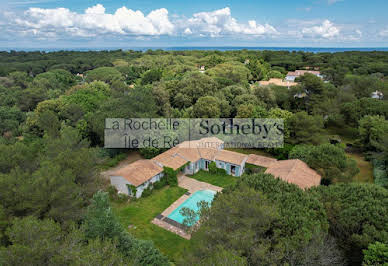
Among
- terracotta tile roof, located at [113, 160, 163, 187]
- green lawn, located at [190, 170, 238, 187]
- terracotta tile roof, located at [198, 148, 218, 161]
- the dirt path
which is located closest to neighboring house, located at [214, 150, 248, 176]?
terracotta tile roof, located at [198, 148, 218, 161]

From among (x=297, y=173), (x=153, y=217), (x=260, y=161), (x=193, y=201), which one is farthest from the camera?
(x=260, y=161)

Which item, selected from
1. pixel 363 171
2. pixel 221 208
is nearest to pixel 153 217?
pixel 221 208

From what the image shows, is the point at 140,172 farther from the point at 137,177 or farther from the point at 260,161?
the point at 260,161

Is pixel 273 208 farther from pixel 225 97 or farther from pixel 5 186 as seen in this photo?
pixel 225 97

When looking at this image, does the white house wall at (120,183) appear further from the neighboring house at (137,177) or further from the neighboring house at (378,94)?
the neighboring house at (378,94)

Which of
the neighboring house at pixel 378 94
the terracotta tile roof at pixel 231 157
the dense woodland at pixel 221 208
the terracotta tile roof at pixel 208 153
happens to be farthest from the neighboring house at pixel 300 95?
the terracotta tile roof at pixel 208 153

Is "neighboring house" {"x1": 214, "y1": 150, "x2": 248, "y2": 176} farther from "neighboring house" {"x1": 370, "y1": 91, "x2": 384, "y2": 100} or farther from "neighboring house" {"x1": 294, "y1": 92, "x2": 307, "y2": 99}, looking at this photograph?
"neighboring house" {"x1": 370, "y1": 91, "x2": 384, "y2": 100}
